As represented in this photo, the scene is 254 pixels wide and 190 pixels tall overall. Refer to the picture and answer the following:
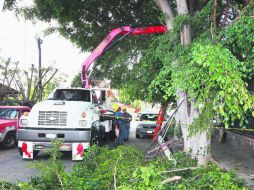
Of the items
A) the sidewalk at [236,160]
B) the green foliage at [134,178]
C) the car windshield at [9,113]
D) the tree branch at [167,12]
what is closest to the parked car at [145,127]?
the sidewalk at [236,160]

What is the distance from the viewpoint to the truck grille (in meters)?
10.8

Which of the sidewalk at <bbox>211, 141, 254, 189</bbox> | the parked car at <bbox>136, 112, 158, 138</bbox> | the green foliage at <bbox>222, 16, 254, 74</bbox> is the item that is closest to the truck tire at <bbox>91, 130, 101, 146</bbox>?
the sidewalk at <bbox>211, 141, 254, 189</bbox>

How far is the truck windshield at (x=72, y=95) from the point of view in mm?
12664

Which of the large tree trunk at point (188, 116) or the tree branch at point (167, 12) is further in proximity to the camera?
the tree branch at point (167, 12)

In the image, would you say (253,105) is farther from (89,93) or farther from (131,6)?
(131,6)

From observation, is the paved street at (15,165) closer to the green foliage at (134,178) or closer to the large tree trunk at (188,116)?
the green foliage at (134,178)

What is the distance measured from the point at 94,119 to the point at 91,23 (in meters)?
6.07

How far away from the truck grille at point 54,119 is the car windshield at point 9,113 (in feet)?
13.2

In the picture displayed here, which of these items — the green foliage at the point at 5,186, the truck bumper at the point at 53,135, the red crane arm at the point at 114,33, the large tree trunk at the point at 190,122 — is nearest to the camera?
the green foliage at the point at 5,186

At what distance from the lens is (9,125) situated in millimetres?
13461

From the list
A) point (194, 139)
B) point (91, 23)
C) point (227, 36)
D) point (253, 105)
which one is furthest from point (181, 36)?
point (91, 23)

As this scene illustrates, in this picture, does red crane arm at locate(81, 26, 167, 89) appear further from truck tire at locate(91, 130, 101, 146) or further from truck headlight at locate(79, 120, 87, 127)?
truck headlight at locate(79, 120, 87, 127)

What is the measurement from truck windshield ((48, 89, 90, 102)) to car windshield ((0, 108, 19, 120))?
2.69 m

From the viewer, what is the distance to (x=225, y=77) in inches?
181
